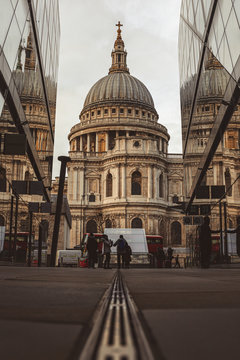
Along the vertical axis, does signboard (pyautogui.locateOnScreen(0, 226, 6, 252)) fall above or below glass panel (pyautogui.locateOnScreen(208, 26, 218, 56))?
below

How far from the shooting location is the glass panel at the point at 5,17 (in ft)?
25.7

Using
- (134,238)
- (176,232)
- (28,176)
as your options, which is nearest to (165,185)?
(176,232)

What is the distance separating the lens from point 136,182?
54.4m

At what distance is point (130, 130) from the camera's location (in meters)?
68.8

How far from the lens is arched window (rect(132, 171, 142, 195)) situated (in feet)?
178

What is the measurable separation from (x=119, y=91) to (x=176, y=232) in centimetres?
3184

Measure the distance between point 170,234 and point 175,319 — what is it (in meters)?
55.1

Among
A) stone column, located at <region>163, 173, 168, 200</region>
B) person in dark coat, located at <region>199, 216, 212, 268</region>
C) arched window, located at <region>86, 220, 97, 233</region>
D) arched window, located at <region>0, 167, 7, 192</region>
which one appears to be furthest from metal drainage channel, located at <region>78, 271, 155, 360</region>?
stone column, located at <region>163, 173, 168, 200</region>

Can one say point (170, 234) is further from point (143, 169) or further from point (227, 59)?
point (227, 59)

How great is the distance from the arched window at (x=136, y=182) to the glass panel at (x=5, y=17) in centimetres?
4594

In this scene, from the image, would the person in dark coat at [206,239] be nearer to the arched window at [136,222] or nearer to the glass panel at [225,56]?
the glass panel at [225,56]

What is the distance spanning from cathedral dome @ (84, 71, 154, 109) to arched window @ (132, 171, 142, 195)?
23.5 m

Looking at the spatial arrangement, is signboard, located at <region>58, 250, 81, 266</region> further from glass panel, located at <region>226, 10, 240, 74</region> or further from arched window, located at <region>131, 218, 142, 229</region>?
arched window, located at <region>131, 218, 142, 229</region>

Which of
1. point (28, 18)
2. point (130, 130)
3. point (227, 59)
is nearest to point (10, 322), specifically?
point (227, 59)
